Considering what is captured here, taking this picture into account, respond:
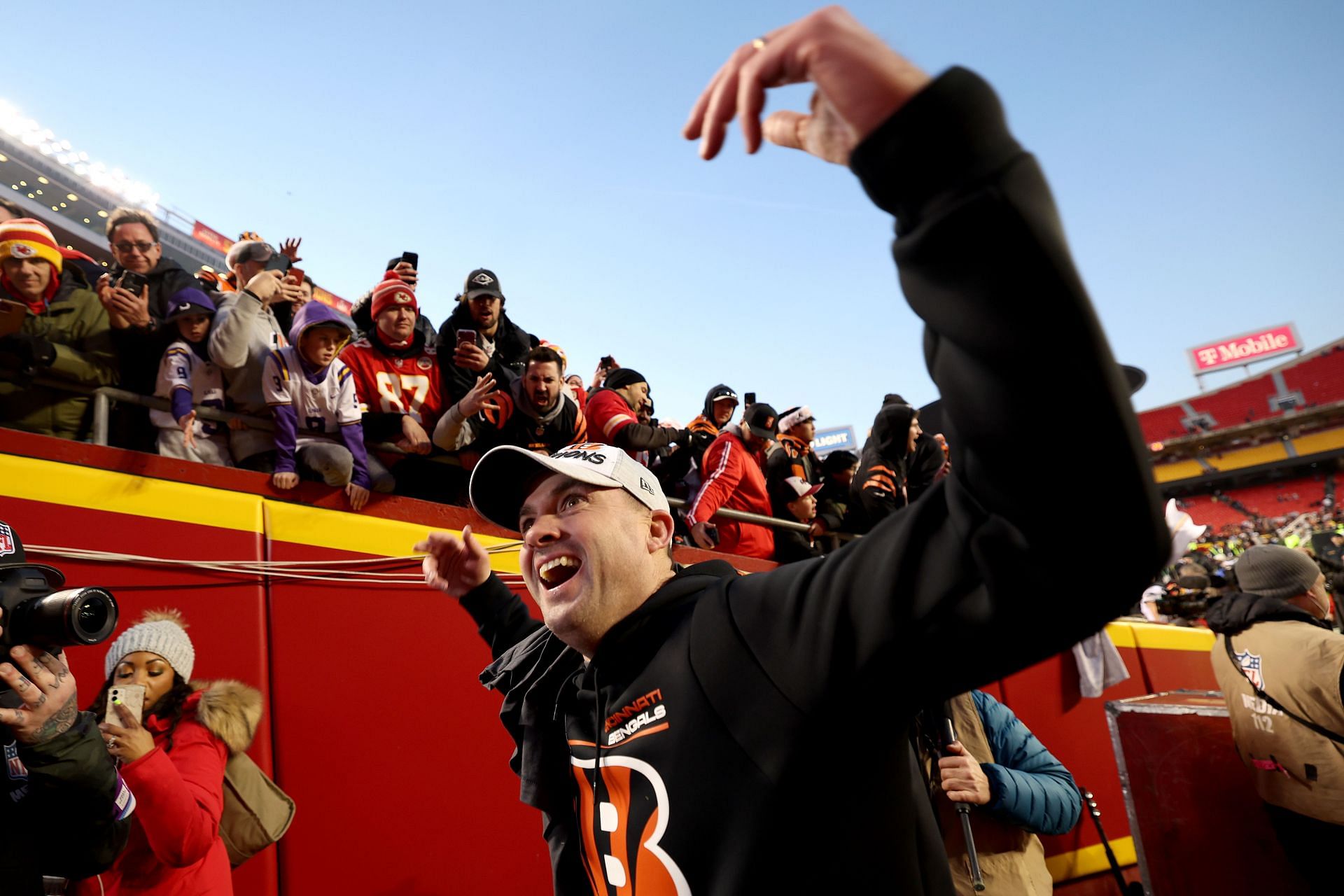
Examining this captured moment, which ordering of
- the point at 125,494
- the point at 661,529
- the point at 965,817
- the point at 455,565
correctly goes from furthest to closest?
the point at 125,494 < the point at 965,817 < the point at 455,565 < the point at 661,529

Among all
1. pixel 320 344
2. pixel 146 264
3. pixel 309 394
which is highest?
pixel 146 264

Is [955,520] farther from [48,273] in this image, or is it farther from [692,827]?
[48,273]

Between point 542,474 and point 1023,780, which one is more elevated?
point 542,474

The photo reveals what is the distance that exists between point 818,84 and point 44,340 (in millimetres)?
4070

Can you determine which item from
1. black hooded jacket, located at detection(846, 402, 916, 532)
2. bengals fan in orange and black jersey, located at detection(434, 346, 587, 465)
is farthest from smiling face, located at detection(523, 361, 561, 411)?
black hooded jacket, located at detection(846, 402, 916, 532)

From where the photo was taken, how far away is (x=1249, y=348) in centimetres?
5762

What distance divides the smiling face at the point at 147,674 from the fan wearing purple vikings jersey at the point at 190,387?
1.20m

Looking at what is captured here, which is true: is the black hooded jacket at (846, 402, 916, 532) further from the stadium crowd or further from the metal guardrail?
the metal guardrail

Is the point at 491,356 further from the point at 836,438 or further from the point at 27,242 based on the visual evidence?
the point at 836,438

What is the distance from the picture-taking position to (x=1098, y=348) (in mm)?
741

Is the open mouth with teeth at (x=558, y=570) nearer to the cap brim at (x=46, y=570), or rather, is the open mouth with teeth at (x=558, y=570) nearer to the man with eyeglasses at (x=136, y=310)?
the cap brim at (x=46, y=570)

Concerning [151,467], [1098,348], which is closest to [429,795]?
[151,467]

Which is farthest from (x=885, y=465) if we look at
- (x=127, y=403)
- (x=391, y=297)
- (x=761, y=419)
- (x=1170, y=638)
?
(x=127, y=403)

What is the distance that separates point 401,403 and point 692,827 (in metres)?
4.04
